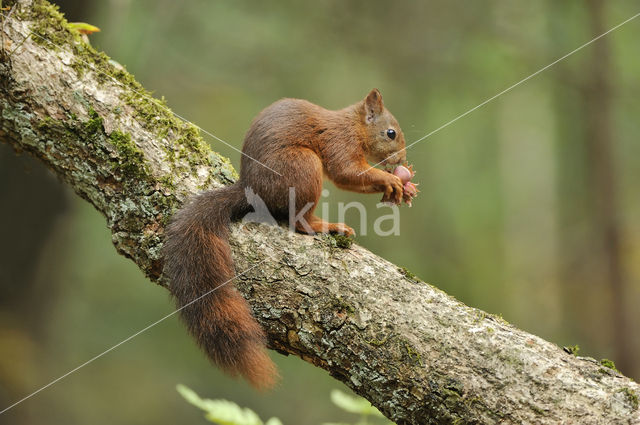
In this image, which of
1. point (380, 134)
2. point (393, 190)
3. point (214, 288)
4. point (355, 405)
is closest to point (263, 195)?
point (214, 288)

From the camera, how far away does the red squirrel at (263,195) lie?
1769 mm

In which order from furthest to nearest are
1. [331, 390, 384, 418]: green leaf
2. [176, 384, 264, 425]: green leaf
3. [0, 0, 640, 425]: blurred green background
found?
[0, 0, 640, 425]: blurred green background, [331, 390, 384, 418]: green leaf, [176, 384, 264, 425]: green leaf

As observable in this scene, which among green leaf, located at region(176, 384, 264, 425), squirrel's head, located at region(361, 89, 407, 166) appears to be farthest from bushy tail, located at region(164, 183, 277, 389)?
squirrel's head, located at region(361, 89, 407, 166)

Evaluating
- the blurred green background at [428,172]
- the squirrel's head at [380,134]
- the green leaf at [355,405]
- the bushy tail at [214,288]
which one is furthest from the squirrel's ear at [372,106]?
the blurred green background at [428,172]

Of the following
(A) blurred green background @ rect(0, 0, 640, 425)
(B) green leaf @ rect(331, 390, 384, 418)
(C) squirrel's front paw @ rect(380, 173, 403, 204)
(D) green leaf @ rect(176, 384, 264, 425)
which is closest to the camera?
(D) green leaf @ rect(176, 384, 264, 425)

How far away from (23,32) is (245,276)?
4.75ft

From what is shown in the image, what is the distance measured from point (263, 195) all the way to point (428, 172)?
11.7ft

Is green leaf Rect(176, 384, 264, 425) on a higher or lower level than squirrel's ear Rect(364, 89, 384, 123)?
lower

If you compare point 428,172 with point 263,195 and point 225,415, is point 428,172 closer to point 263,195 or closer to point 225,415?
point 263,195

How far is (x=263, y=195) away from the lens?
206 cm

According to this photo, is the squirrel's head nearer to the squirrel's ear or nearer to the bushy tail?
the squirrel's ear

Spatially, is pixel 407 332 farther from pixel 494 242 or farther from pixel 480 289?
pixel 494 242

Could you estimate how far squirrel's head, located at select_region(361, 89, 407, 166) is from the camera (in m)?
2.49

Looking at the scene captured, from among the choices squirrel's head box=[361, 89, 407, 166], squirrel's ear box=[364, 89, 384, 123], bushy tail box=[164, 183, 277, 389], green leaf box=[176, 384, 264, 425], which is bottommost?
green leaf box=[176, 384, 264, 425]
